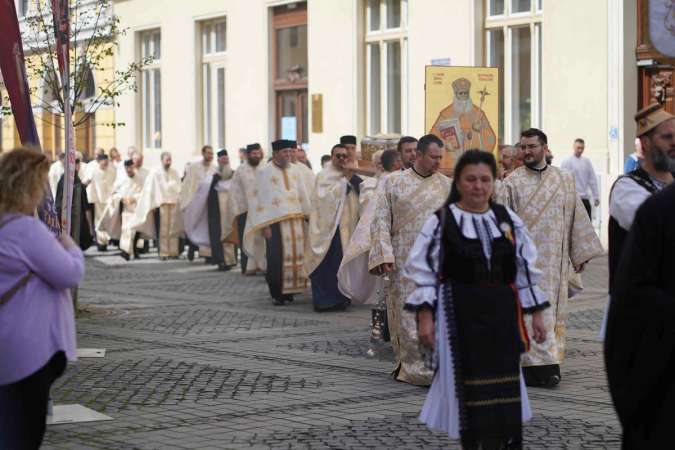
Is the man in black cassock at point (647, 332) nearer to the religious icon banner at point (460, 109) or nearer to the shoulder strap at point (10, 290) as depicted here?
the shoulder strap at point (10, 290)

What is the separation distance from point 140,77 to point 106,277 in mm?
13542

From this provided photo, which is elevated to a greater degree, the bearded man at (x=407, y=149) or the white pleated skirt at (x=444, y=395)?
the bearded man at (x=407, y=149)

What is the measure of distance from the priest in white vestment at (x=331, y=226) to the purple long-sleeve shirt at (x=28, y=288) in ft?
29.6

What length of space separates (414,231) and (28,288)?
4585 millimetres

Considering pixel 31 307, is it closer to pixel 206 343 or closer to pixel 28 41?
pixel 206 343

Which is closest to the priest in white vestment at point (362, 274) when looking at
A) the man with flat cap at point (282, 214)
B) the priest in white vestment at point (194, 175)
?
the man with flat cap at point (282, 214)

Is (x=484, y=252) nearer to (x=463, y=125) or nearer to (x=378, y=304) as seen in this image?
(x=378, y=304)

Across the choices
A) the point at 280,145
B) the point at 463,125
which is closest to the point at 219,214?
the point at 280,145

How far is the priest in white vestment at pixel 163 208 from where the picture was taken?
76.9 feet

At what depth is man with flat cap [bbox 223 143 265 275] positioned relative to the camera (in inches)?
706

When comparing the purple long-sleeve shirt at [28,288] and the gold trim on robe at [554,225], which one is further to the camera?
the gold trim on robe at [554,225]

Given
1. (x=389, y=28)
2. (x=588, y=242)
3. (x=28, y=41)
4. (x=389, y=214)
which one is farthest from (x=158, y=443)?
(x=389, y=28)

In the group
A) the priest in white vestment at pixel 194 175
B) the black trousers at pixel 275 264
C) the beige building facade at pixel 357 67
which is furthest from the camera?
the priest in white vestment at pixel 194 175

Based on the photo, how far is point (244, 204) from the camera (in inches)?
738
